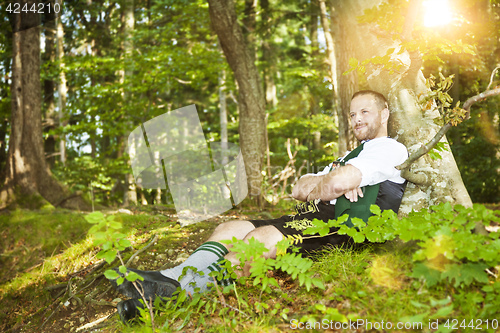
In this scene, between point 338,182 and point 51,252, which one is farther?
point 51,252

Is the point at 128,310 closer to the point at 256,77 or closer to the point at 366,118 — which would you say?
the point at 366,118

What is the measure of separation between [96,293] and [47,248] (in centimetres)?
227

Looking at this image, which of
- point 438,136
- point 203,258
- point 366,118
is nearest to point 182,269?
point 203,258

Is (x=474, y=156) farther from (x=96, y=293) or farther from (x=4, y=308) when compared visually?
(x=4, y=308)

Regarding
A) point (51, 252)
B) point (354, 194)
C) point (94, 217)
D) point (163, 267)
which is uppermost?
point (94, 217)

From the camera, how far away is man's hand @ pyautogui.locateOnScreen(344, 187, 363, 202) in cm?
244

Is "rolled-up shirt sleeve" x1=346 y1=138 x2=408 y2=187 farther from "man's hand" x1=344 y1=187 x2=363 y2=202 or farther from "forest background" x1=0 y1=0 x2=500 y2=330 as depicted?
"forest background" x1=0 y1=0 x2=500 y2=330

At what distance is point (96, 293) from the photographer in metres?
3.45

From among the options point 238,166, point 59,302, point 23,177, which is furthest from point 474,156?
point 23,177

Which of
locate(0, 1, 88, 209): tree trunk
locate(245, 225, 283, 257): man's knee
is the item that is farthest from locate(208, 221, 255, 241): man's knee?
locate(0, 1, 88, 209): tree trunk

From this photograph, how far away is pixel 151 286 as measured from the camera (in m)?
2.30

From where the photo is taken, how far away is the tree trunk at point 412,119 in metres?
2.74

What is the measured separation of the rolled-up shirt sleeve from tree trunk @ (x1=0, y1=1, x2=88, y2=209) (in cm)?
679

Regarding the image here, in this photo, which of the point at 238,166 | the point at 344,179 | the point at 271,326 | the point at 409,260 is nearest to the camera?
the point at 271,326
